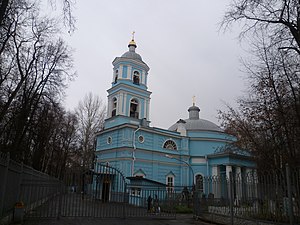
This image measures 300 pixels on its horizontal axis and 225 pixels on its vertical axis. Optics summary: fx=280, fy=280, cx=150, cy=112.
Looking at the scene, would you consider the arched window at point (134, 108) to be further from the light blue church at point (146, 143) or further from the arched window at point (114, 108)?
the arched window at point (114, 108)

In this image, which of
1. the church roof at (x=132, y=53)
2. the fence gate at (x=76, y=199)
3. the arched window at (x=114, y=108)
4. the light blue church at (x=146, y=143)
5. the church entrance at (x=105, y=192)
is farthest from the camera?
the church roof at (x=132, y=53)

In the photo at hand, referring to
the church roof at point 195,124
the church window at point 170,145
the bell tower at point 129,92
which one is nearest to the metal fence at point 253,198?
the church window at point 170,145

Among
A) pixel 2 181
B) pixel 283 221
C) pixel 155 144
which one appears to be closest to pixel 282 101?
pixel 283 221

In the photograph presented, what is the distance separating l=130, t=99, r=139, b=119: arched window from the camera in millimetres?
36116

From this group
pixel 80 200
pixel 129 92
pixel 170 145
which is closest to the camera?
pixel 80 200

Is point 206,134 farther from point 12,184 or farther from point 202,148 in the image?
point 12,184

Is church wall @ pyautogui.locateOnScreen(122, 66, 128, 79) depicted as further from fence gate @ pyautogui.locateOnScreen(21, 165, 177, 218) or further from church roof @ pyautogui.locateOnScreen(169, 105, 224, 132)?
fence gate @ pyautogui.locateOnScreen(21, 165, 177, 218)

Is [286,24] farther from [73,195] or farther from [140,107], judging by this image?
[140,107]

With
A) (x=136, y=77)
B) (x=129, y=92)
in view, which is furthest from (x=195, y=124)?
(x=129, y=92)

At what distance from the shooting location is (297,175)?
955cm

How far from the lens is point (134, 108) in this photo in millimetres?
36688

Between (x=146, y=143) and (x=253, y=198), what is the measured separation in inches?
851

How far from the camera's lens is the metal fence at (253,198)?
9.72 meters

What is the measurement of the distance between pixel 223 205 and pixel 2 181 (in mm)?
9752
